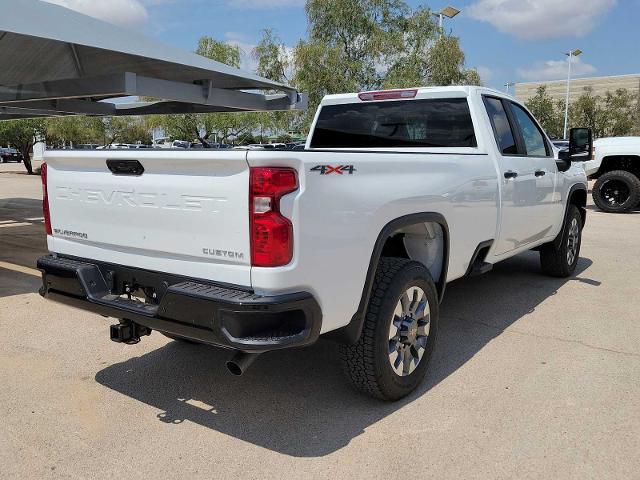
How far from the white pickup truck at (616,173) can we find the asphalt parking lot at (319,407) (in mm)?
8588

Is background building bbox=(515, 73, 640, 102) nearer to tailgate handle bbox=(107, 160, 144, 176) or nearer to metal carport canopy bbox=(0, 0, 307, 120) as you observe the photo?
metal carport canopy bbox=(0, 0, 307, 120)

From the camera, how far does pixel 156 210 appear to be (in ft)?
9.68

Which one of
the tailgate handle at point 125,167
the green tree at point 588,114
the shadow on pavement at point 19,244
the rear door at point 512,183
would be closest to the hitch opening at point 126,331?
the tailgate handle at point 125,167

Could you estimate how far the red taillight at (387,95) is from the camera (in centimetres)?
492

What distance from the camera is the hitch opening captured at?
317 centimetres

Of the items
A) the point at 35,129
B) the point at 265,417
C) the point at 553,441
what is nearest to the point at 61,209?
the point at 265,417

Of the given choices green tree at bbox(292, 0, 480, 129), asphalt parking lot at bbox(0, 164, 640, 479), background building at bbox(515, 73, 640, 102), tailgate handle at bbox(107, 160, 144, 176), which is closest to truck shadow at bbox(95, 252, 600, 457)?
asphalt parking lot at bbox(0, 164, 640, 479)

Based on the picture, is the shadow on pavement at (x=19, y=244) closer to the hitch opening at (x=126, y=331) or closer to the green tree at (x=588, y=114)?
the hitch opening at (x=126, y=331)

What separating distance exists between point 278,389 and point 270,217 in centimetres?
153

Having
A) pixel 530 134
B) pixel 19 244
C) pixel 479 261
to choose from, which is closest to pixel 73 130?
pixel 19 244

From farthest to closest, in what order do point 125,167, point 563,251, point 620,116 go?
point 620,116 < point 563,251 < point 125,167

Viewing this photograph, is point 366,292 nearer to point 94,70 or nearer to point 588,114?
point 94,70

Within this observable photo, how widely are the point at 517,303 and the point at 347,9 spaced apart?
1758 centimetres

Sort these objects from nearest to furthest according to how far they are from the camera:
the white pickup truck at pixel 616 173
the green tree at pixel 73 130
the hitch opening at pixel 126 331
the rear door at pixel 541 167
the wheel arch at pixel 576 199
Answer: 1. the hitch opening at pixel 126 331
2. the rear door at pixel 541 167
3. the wheel arch at pixel 576 199
4. the white pickup truck at pixel 616 173
5. the green tree at pixel 73 130
